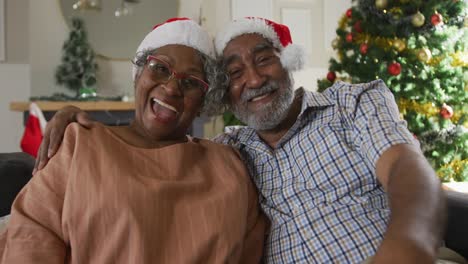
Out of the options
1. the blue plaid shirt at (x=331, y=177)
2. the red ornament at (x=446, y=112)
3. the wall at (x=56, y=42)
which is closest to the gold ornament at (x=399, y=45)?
the red ornament at (x=446, y=112)

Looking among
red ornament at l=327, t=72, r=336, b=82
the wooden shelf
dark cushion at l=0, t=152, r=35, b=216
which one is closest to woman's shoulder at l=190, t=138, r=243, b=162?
dark cushion at l=0, t=152, r=35, b=216

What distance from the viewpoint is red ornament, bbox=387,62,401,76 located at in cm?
267

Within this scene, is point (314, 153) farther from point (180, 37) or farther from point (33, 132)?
point (33, 132)

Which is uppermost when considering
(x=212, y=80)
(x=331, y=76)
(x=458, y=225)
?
(x=331, y=76)

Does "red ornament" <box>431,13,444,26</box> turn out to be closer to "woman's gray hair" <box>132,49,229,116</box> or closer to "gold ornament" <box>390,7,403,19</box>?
"gold ornament" <box>390,7,403,19</box>

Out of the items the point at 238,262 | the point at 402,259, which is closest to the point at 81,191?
the point at 238,262

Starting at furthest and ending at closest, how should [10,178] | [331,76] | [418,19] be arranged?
[331,76] < [418,19] < [10,178]

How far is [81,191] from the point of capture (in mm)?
1056

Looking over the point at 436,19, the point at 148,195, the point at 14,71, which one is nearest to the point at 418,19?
the point at 436,19

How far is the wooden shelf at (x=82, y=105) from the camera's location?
11.5ft

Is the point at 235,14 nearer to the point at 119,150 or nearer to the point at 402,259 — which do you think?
the point at 119,150

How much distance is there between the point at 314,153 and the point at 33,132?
248cm

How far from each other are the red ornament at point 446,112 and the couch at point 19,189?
54.4 inches

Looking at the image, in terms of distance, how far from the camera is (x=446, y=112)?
271cm
